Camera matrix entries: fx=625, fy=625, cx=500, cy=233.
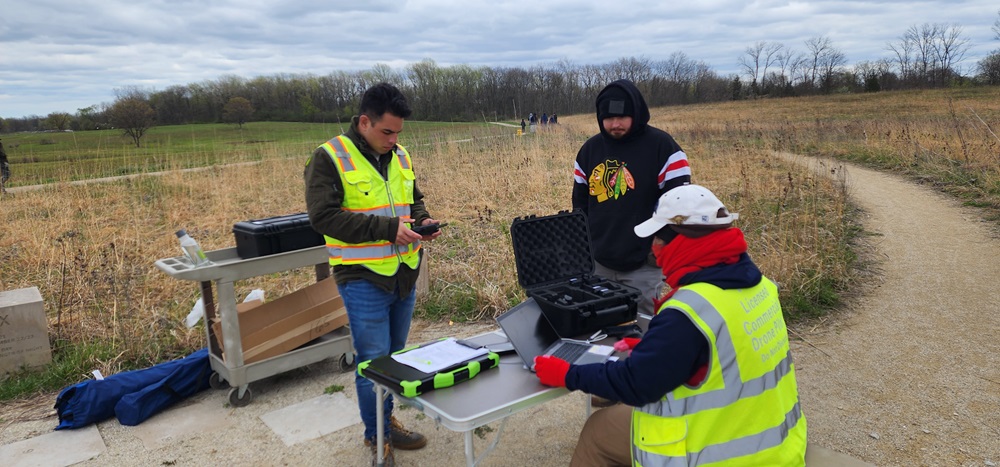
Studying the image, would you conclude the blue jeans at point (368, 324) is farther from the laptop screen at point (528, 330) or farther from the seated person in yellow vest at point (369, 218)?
the laptop screen at point (528, 330)

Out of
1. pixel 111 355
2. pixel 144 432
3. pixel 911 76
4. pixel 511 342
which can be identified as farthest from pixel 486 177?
pixel 911 76

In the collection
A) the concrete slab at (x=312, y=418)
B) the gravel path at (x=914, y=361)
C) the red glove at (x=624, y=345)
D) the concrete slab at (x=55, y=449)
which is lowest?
the gravel path at (x=914, y=361)

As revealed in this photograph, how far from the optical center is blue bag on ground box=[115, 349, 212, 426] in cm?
360

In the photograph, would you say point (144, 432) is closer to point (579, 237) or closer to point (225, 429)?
point (225, 429)

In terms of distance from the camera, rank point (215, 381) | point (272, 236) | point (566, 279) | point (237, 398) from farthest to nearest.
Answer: point (215, 381) < point (237, 398) < point (272, 236) < point (566, 279)

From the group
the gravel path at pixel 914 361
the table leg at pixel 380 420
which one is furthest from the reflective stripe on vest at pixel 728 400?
the gravel path at pixel 914 361

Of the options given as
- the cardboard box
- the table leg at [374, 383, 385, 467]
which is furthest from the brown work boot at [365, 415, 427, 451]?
the cardboard box

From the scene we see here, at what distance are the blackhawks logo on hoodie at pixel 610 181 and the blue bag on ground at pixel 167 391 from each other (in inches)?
107

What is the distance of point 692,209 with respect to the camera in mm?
1910

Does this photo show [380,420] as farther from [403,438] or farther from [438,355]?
[403,438]

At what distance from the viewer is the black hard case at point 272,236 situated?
366 centimetres

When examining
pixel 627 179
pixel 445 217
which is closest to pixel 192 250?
pixel 627 179

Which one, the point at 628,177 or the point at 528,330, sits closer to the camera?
the point at 528,330

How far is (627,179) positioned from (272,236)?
210 cm
